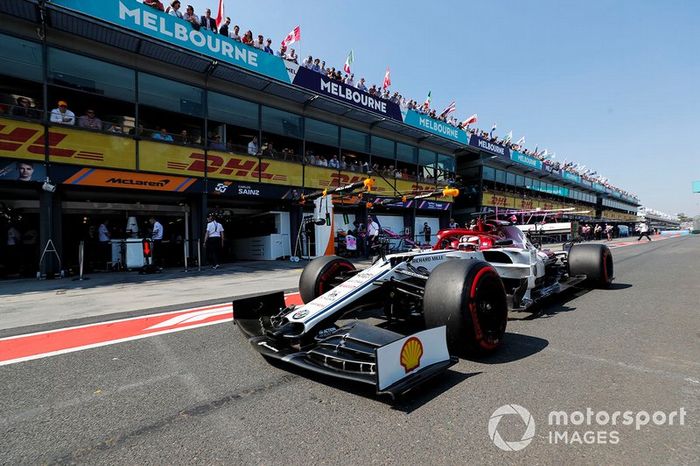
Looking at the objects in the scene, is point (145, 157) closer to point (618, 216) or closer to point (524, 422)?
point (524, 422)

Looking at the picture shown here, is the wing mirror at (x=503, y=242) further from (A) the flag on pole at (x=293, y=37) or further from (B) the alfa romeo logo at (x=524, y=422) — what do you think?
(A) the flag on pole at (x=293, y=37)

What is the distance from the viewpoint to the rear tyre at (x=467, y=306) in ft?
9.93

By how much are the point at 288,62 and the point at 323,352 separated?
14.4m

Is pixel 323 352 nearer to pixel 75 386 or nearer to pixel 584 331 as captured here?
pixel 75 386

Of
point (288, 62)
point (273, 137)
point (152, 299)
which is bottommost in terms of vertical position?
point (152, 299)

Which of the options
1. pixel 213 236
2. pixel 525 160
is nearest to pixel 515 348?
pixel 213 236

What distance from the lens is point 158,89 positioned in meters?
12.3

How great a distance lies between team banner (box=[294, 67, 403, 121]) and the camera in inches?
599

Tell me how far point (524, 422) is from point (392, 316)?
183 cm

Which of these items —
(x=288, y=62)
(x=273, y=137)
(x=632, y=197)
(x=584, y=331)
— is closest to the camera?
(x=584, y=331)

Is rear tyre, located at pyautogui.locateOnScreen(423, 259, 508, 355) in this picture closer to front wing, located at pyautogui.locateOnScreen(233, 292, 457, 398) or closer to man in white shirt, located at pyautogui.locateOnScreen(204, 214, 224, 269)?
front wing, located at pyautogui.locateOnScreen(233, 292, 457, 398)

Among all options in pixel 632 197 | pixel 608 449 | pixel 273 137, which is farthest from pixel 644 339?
pixel 632 197

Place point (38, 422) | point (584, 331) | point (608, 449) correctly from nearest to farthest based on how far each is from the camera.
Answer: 1. point (608, 449)
2. point (38, 422)
3. point (584, 331)

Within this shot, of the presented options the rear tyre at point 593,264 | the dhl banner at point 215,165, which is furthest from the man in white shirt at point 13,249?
the rear tyre at point 593,264
